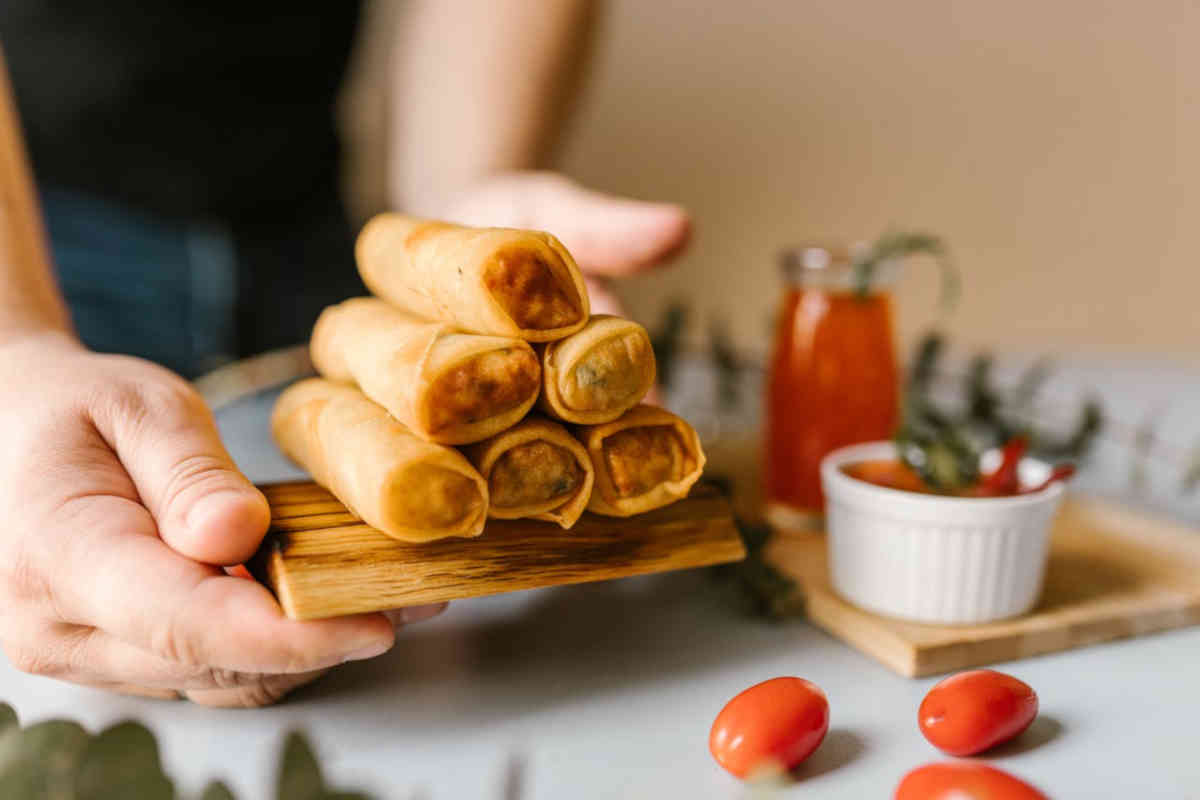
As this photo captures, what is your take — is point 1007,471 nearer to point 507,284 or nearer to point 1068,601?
point 1068,601

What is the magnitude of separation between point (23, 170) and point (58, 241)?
0.61m

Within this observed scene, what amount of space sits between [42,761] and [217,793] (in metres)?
0.09

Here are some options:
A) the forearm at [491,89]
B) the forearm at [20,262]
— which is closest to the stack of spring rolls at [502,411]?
the forearm at [20,262]

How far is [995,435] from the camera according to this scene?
4.23 ft

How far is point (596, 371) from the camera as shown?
649mm

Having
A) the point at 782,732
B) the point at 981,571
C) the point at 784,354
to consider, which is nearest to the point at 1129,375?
the point at 784,354

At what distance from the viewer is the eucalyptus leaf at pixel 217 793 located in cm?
52

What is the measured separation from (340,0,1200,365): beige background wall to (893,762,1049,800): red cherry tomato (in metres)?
2.23

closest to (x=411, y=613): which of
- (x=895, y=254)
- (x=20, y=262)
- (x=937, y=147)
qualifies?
(x=20, y=262)

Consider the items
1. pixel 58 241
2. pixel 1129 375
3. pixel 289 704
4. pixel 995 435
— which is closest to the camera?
pixel 289 704

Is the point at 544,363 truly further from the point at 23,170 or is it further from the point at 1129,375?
the point at 1129,375

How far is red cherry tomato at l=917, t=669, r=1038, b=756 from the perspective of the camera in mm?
658

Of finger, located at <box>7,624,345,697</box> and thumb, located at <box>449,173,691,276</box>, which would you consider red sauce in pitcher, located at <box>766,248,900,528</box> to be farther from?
finger, located at <box>7,624,345,697</box>

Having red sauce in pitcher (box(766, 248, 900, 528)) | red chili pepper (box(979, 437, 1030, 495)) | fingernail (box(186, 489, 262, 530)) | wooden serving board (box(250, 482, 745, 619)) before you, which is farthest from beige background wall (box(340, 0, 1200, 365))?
fingernail (box(186, 489, 262, 530))
